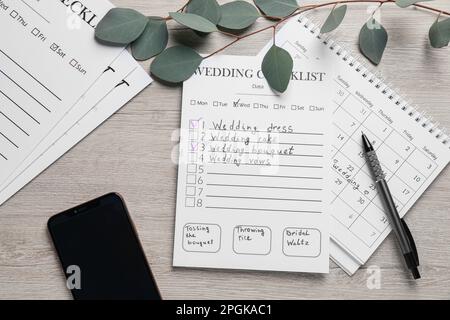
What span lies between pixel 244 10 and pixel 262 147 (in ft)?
0.58

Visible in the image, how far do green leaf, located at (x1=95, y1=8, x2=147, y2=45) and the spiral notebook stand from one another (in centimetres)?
17

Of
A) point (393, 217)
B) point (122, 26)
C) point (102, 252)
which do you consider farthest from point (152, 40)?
point (393, 217)

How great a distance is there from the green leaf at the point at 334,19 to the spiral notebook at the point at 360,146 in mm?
27

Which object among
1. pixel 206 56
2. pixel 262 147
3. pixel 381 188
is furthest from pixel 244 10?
pixel 381 188

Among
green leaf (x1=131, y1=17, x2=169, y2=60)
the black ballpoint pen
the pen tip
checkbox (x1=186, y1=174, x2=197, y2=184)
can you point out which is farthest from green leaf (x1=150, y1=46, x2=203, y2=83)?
the pen tip

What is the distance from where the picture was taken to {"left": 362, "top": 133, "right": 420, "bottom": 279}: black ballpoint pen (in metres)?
0.75

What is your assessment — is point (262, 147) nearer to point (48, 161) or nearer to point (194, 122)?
point (194, 122)

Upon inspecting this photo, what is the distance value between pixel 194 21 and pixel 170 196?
8.7 inches

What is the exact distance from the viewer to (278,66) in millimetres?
768

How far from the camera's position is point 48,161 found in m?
0.78

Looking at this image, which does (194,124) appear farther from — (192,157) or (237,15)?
(237,15)

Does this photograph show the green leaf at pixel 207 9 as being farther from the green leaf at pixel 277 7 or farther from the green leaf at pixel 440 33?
the green leaf at pixel 440 33

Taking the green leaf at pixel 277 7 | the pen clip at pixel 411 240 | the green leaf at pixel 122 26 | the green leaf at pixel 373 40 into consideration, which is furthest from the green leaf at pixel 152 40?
the pen clip at pixel 411 240

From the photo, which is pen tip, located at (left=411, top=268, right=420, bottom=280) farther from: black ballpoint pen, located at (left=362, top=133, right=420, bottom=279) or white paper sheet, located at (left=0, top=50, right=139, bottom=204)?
white paper sheet, located at (left=0, top=50, right=139, bottom=204)
